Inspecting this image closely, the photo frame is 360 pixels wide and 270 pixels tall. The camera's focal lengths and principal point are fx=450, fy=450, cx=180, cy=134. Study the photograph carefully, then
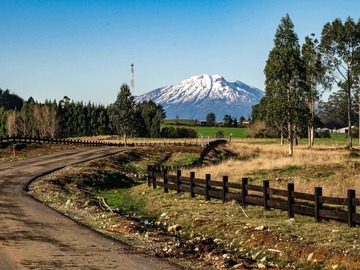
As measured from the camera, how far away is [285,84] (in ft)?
181

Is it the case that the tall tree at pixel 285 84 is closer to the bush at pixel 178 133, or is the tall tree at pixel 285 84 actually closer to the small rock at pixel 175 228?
the small rock at pixel 175 228

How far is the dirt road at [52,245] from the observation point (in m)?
11.8

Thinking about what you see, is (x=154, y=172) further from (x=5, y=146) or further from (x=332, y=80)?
(x=332, y=80)

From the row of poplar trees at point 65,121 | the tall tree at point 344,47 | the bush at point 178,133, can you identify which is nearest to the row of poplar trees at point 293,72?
the tall tree at point 344,47

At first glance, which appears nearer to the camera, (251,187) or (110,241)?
(110,241)

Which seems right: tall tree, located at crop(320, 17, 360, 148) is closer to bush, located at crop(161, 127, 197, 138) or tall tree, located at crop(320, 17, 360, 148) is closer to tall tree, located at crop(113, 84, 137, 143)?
tall tree, located at crop(113, 84, 137, 143)

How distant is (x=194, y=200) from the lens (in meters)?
23.5

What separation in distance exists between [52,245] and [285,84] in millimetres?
45590

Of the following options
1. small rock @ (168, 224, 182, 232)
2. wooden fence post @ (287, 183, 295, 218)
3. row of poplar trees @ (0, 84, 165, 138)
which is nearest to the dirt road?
small rock @ (168, 224, 182, 232)

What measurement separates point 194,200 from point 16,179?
16002 mm

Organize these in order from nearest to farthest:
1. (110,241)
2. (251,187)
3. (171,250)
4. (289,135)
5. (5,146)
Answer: (171,250) → (110,241) → (251,187) → (289,135) → (5,146)

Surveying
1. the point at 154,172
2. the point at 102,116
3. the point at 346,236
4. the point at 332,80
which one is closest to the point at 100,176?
the point at 154,172

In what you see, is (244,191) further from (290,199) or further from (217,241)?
(217,241)

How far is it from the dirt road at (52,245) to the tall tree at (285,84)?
36.9 metres
